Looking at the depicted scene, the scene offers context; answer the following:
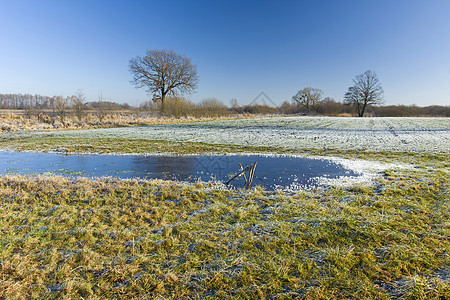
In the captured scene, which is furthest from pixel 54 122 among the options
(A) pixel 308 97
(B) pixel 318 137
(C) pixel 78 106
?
(A) pixel 308 97

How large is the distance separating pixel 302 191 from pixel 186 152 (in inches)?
Answer: 292

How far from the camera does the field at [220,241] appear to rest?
2754 mm

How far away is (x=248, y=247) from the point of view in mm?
3586

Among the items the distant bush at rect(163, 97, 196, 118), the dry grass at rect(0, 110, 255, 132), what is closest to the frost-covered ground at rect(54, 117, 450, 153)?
the dry grass at rect(0, 110, 255, 132)

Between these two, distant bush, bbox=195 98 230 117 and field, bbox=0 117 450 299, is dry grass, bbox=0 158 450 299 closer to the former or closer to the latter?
field, bbox=0 117 450 299

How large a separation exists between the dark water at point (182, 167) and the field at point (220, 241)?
4.19 feet

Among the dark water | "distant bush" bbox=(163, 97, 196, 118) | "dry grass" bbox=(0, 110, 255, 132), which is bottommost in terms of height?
the dark water

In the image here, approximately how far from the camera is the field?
2754 mm

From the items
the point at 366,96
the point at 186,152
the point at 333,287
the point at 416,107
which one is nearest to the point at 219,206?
the point at 333,287

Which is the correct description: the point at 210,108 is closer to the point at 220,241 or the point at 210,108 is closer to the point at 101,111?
the point at 101,111

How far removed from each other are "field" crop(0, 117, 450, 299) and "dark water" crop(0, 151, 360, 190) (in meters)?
1.28

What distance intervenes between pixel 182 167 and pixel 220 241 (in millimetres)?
5689

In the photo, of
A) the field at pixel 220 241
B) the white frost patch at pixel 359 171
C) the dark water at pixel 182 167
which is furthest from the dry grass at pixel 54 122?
the white frost patch at pixel 359 171

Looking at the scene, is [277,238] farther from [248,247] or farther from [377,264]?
[377,264]
